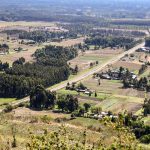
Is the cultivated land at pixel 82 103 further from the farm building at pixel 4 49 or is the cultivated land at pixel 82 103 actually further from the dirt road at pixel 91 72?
the farm building at pixel 4 49

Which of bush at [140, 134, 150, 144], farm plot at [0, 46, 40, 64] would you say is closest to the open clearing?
bush at [140, 134, 150, 144]

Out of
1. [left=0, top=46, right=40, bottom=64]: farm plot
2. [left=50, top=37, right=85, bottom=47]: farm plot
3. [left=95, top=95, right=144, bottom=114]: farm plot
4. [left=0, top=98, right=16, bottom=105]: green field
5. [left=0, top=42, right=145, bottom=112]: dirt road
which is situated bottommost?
[left=0, top=98, right=16, bottom=105]: green field

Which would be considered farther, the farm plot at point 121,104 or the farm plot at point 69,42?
the farm plot at point 69,42

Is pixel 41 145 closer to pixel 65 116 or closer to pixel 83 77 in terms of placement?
pixel 65 116

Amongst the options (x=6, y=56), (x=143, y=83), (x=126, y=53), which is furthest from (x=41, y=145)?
(x=126, y=53)

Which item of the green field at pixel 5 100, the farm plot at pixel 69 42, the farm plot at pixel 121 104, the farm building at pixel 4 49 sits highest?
the farm plot at pixel 69 42

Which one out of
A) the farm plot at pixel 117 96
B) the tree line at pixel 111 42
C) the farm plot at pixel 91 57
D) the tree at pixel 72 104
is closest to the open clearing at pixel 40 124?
the tree at pixel 72 104

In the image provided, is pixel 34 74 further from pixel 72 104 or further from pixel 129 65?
pixel 129 65

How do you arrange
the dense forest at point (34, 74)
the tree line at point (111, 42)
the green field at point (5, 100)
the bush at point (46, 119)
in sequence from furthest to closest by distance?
the tree line at point (111, 42), the dense forest at point (34, 74), the green field at point (5, 100), the bush at point (46, 119)

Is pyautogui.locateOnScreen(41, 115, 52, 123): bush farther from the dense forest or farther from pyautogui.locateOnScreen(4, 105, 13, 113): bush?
the dense forest
